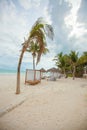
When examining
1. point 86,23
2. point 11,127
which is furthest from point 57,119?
point 86,23

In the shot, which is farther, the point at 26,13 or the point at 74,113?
the point at 74,113

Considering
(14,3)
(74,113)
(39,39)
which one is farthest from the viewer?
(39,39)

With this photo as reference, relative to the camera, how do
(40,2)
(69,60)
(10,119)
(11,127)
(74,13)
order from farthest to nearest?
(69,60), (10,119), (11,127), (74,13), (40,2)

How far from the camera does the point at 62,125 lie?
3.07 meters

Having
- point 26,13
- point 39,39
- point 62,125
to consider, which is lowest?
point 62,125

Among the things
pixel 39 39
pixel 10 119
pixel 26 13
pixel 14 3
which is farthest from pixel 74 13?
pixel 39 39

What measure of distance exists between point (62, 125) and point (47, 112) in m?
0.99

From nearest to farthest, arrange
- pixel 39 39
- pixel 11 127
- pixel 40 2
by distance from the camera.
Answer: pixel 40 2, pixel 11 127, pixel 39 39

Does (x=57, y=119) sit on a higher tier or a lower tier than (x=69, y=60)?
lower

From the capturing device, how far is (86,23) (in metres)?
2.72

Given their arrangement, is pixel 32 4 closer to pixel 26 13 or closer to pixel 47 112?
pixel 26 13

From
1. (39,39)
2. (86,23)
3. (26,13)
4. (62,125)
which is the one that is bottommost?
(62,125)

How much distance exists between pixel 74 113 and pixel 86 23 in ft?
8.35

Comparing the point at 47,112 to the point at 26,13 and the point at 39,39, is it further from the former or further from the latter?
the point at 39,39
